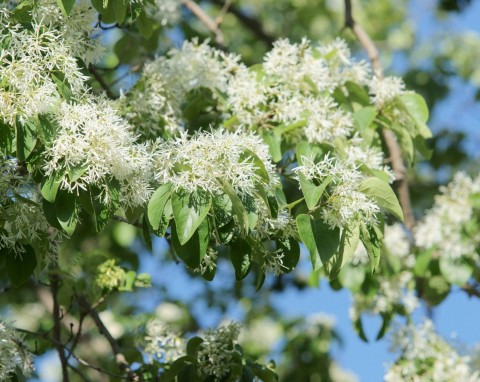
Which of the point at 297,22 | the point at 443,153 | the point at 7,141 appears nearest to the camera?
the point at 7,141

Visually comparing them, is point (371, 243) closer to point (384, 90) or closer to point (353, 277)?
point (384, 90)

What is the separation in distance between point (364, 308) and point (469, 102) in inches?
157

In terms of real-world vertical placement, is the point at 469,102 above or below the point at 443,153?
above

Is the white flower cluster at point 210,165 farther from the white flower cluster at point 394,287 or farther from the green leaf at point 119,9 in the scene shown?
the white flower cluster at point 394,287

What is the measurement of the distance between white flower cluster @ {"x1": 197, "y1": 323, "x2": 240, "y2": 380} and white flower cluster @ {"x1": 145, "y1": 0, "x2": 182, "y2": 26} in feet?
3.97

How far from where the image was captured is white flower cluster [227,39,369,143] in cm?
324

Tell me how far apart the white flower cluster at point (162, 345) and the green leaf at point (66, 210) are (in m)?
1.22

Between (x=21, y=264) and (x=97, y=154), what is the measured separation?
46 centimetres

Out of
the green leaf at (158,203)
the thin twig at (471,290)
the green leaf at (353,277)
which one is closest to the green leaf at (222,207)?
the green leaf at (158,203)

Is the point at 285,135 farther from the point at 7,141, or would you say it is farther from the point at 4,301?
the point at 4,301

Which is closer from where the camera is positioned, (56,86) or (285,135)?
(56,86)

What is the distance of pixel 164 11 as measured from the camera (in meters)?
4.31

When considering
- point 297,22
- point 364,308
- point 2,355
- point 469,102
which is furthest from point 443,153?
point 2,355

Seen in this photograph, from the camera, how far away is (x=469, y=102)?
814 cm
